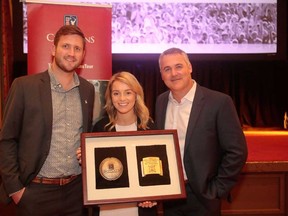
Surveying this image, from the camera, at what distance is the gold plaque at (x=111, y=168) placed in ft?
6.80

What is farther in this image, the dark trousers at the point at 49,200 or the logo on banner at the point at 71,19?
the logo on banner at the point at 71,19

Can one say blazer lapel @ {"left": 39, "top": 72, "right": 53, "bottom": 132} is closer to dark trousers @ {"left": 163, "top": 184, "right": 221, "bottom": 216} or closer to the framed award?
the framed award

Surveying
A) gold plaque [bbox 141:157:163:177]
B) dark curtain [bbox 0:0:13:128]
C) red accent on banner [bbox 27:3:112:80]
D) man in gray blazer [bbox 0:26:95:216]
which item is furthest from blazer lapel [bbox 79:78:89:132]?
dark curtain [bbox 0:0:13:128]

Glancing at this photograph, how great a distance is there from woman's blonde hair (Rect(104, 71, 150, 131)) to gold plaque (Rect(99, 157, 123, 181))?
12.3 inches

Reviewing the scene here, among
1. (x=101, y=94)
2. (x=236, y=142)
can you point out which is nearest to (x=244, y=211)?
(x=236, y=142)

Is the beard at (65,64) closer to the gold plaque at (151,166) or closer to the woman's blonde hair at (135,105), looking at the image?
the woman's blonde hair at (135,105)

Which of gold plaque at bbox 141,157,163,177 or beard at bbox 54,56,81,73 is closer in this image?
gold plaque at bbox 141,157,163,177

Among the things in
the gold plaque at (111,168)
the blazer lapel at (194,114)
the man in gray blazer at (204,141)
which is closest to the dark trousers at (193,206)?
the man in gray blazer at (204,141)

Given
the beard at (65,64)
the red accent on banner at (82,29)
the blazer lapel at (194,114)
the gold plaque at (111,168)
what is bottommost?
the gold plaque at (111,168)

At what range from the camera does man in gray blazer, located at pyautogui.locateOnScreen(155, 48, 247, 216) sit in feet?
7.15

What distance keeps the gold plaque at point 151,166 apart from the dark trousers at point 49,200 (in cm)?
52

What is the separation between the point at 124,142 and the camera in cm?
217

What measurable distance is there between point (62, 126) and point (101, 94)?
0.91 m

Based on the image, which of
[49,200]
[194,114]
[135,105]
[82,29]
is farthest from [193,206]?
[82,29]
